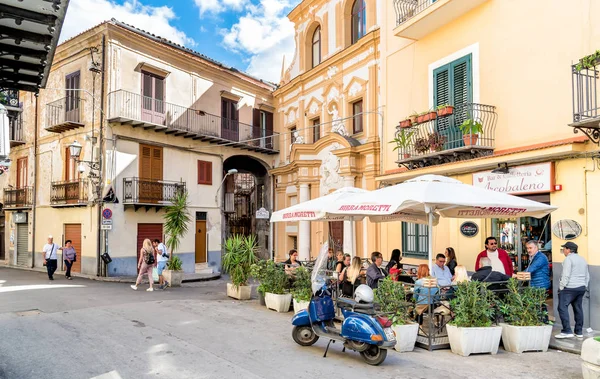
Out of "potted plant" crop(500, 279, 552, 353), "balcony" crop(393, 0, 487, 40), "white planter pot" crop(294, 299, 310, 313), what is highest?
"balcony" crop(393, 0, 487, 40)

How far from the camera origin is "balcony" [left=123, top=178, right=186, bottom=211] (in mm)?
19531

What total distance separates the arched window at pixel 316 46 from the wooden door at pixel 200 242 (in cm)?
926

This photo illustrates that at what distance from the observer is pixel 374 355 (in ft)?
21.8

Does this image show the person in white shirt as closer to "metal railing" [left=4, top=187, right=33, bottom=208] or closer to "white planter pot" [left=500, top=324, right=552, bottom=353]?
"metal railing" [left=4, top=187, right=33, bottom=208]

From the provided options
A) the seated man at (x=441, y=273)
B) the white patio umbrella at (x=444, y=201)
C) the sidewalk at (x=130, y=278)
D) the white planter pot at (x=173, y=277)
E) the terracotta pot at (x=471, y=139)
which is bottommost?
the sidewalk at (x=130, y=278)

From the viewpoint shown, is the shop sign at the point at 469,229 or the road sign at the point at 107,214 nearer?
the shop sign at the point at 469,229

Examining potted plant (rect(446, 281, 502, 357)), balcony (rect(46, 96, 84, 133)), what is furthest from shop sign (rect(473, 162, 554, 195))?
balcony (rect(46, 96, 84, 133))

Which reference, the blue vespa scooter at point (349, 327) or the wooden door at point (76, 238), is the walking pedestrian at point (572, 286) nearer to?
the blue vespa scooter at point (349, 327)

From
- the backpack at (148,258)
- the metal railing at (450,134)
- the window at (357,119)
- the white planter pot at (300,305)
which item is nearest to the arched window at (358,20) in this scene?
the window at (357,119)

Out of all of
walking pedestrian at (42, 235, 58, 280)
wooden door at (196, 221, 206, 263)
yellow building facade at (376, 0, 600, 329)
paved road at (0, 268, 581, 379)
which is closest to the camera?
paved road at (0, 268, 581, 379)

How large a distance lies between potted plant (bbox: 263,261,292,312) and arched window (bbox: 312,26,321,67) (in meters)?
11.8

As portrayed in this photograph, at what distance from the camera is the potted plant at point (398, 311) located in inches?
292

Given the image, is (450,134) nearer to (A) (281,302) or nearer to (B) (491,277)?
(B) (491,277)

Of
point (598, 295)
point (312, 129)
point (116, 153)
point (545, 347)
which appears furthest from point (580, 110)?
point (116, 153)
